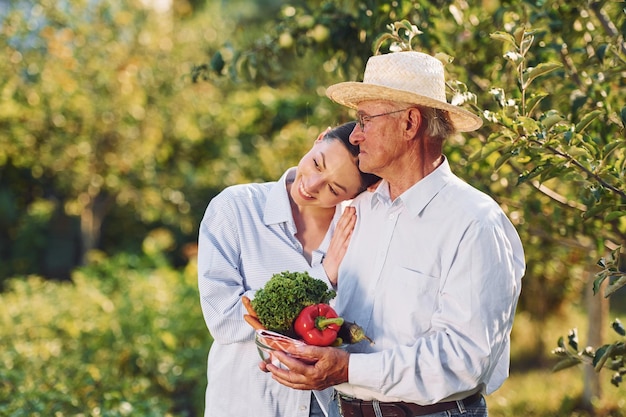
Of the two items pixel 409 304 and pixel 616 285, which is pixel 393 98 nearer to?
pixel 409 304

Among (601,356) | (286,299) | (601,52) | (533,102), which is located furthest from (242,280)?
(601,52)

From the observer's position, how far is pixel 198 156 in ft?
36.0

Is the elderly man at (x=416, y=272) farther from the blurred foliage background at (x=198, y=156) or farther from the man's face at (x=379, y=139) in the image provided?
the blurred foliage background at (x=198, y=156)

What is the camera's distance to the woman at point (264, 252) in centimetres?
267

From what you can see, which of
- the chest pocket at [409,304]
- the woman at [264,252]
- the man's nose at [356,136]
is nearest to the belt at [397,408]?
the chest pocket at [409,304]

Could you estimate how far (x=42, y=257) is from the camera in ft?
38.8

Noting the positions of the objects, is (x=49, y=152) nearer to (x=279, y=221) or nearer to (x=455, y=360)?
(x=279, y=221)

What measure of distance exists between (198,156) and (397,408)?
885 cm

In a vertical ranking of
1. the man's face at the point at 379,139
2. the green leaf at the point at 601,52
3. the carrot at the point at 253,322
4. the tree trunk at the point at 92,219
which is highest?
the green leaf at the point at 601,52

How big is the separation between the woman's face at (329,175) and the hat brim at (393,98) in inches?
5.7

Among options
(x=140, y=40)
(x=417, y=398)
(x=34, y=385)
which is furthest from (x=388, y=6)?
(x=140, y=40)

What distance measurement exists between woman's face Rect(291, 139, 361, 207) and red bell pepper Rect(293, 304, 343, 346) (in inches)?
18.0

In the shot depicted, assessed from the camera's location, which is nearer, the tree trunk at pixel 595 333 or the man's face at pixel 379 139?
the man's face at pixel 379 139

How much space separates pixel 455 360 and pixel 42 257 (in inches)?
409
